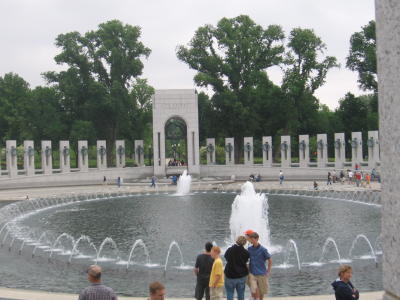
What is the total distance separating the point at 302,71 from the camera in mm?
61719

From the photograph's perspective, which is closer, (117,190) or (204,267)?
(204,267)

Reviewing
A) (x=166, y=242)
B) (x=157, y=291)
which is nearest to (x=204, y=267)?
(x=157, y=291)

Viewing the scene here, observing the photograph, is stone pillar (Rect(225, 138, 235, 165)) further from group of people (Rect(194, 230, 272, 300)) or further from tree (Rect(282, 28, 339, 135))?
group of people (Rect(194, 230, 272, 300))

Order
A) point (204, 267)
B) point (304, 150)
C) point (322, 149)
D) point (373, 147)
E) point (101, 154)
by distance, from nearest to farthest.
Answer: point (204, 267)
point (373, 147)
point (322, 149)
point (304, 150)
point (101, 154)

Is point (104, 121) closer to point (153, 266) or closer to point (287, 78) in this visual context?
point (287, 78)

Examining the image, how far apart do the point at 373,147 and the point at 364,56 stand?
16.2 metres

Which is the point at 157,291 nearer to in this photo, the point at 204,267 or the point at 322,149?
the point at 204,267

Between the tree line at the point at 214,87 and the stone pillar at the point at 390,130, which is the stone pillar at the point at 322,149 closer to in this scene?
the tree line at the point at 214,87

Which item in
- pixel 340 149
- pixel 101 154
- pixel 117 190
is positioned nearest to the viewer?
pixel 117 190

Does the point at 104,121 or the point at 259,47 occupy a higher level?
the point at 259,47

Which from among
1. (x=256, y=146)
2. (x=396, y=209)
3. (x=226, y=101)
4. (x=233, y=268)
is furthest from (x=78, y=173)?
(x=396, y=209)

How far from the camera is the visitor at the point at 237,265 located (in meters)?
8.42

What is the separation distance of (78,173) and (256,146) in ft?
102

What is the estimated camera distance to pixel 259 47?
62.6 meters
